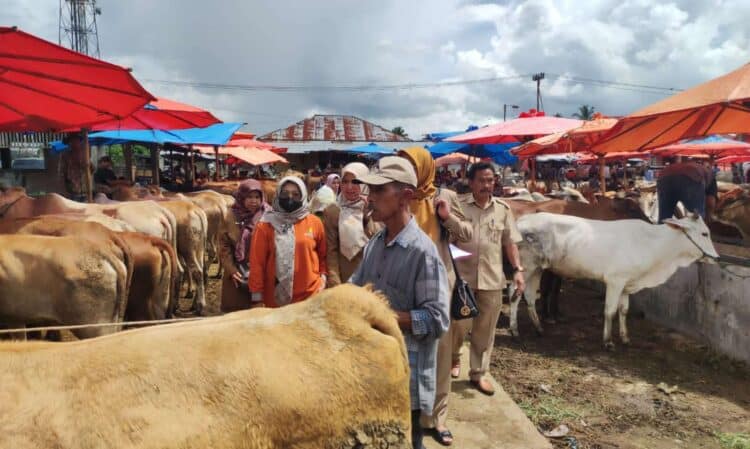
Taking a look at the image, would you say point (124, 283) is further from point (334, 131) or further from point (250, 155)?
point (334, 131)

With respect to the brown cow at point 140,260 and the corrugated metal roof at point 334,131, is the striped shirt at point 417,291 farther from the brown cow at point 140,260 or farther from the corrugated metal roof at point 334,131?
the corrugated metal roof at point 334,131

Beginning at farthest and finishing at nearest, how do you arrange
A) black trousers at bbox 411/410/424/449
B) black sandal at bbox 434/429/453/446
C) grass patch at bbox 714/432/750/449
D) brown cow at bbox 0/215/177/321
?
brown cow at bbox 0/215/177/321
grass patch at bbox 714/432/750/449
black sandal at bbox 434/429/453/446
black trousers at bbox 411/410/424/449

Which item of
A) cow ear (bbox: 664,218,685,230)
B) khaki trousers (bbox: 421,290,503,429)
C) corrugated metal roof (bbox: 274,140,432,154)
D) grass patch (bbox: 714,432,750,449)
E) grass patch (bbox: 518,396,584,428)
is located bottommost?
grass patch (bbox: 714,432,750,449)

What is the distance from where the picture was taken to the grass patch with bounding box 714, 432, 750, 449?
4.02m

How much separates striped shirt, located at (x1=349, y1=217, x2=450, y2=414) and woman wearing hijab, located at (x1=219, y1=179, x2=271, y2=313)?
1.54m

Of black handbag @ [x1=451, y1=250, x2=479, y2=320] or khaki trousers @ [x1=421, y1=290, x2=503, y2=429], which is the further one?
khaki trousers @ [x1=421, y1=290, x2=503, y2=429]

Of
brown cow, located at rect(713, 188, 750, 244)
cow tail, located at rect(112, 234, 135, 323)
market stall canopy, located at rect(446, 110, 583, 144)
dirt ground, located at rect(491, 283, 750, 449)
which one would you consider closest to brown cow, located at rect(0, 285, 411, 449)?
dirt ground, located at rect(491, 283, 750, 449)

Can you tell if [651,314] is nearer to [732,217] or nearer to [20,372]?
[732,217]

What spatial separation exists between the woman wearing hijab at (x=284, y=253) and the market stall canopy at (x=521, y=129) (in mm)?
7027

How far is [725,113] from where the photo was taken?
6.89 meters

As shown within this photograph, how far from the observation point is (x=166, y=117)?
800 cm

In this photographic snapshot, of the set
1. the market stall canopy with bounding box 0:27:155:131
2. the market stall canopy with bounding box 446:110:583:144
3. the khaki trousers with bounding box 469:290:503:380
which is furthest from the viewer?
the market stall canopy with bounding box 446:110:583:144

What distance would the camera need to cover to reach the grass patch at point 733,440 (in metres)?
4.02

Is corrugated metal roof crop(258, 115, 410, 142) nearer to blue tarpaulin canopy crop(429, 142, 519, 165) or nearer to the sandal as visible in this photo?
blue tarpaulin canopy crop(429, 142, 519, 165)
